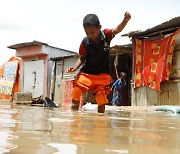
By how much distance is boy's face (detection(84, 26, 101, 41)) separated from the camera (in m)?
4.15

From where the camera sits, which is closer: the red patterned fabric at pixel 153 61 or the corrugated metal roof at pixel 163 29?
the corrugated metal roof at pixel 163 29

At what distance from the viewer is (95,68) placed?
14.9 feet

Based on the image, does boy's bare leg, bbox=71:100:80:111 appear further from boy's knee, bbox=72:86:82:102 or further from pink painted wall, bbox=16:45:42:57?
pink painted wall, bbox=16:45:42:57

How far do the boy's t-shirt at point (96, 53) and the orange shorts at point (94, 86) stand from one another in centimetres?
10

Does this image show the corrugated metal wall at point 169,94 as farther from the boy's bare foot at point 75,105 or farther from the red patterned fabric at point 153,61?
the boy's bare foot at point 75,105

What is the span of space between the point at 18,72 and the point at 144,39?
14536 mm

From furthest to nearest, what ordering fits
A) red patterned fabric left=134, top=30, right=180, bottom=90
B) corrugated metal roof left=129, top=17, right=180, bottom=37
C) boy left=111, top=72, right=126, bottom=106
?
boy left=111, top=72, right=126, bottom=106
red patterned fabric left=134, top=30, right=180, bottom=90
corrugated metal roof left=129, top=17, right=180, bottom=37

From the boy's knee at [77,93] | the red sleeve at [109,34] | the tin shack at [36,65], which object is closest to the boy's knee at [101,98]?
the boy's knee at [77,93]

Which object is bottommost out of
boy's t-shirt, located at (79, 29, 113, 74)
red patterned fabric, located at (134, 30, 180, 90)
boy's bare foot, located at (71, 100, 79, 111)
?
boy's bare foot, located at (71, 100, 79, 111)

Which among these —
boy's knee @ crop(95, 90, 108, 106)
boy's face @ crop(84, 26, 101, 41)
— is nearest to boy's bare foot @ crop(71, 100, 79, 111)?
boy's knee @ crop(95, 90, 108, 106)

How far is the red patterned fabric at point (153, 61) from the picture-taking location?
10.7 meters

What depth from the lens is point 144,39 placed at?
11898 mm

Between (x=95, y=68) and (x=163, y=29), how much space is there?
7.08 meters

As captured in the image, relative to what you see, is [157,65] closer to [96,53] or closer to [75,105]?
[96,53]
